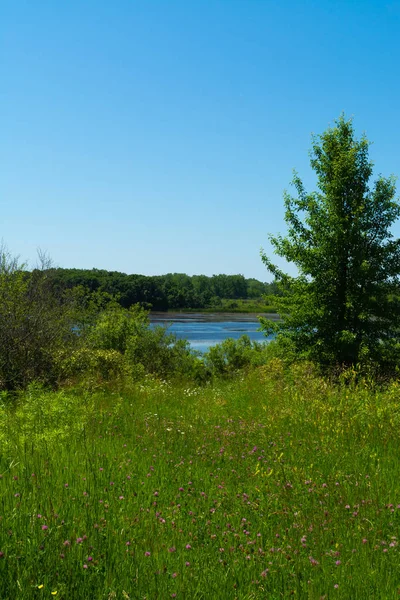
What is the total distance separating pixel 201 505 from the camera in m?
4.92

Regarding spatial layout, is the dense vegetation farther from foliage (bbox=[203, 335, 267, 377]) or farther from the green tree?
foliage (bbox=[203, 335, 267, 377])

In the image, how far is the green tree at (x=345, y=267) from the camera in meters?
13.9

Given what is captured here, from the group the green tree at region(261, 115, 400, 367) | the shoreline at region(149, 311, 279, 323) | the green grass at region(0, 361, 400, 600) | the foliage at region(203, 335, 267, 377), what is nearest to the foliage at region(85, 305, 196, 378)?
the foliage at region(203, 335, 267, 377)

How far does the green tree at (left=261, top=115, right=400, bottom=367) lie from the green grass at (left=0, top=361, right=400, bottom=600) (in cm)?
578

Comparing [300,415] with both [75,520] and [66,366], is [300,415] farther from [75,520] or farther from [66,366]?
[66,366]

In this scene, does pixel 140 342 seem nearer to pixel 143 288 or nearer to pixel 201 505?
pixel 201 505

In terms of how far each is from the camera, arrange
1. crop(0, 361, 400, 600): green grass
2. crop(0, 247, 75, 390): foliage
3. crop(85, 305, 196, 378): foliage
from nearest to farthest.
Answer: crop(0, 361, 400, 600): green grass
crop(0, 247, 75, 390): foliage
crop(85, 305, 196, 378): foliage

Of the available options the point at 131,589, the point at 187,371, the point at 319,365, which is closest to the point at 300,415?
the point at 131,589

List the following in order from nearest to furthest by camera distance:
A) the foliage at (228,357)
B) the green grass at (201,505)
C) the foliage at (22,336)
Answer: the green grass at (201,505), the foliage at (22,336), the foliage at (228,357)

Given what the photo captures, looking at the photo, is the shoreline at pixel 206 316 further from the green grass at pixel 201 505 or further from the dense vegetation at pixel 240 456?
the green grass at pixel 201 505

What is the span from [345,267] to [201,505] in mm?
10686

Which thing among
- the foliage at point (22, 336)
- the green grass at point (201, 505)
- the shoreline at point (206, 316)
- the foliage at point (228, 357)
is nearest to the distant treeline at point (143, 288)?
the shoreline at point (206, 316)

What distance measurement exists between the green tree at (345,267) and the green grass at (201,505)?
19.0 ft

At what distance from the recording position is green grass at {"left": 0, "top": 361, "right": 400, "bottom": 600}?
355cm
